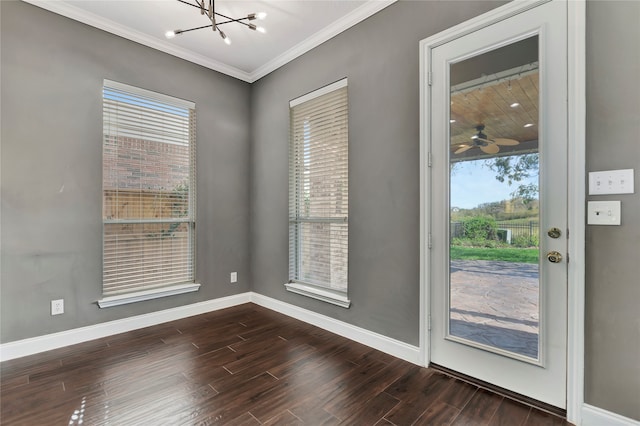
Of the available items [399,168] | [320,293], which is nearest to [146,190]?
[320,293]

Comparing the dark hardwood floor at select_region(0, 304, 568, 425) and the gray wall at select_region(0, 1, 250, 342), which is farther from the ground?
the gray wall at select_region(0, 1, 250, 342)

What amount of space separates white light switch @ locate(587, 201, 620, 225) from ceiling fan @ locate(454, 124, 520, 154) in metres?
0.57

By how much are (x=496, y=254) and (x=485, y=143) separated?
2.53 ft

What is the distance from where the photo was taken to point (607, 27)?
162 cm

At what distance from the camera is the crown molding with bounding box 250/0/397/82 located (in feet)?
8.56

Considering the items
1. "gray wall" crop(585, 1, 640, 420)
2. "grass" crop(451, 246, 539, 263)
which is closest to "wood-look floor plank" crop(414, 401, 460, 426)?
"gray wall" crop(585, 1, 640, 420)

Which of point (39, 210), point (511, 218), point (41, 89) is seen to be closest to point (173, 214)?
point (39, 210)

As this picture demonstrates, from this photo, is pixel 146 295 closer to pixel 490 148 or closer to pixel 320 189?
pixel 320 189

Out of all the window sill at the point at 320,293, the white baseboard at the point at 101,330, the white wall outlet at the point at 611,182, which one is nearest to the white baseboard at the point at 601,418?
the white wall outlet at the point at 611,182

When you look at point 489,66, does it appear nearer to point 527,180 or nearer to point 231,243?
point 527,180

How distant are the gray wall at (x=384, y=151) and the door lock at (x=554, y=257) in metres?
0.84

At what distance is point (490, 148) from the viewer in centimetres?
205

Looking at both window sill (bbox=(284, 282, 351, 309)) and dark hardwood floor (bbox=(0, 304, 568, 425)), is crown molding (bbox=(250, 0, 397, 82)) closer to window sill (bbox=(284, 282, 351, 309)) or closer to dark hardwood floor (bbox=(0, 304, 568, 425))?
window sill (bbox=(284, 282, 351, 309))

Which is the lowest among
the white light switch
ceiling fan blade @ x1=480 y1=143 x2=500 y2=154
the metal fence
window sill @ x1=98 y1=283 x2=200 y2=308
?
window sill @ x1=98 y1=283 x2=200 y2=308
